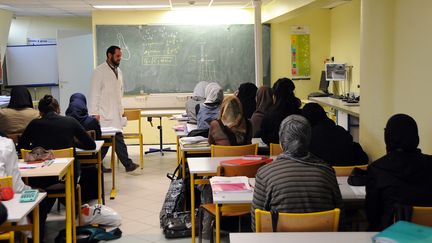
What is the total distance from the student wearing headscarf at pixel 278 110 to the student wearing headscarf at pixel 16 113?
2804 millimetres

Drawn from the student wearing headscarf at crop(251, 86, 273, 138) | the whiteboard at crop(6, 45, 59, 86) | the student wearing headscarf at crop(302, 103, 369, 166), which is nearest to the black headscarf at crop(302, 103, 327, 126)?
the student wearing headscarf at crop(302, 103, 369, 166)

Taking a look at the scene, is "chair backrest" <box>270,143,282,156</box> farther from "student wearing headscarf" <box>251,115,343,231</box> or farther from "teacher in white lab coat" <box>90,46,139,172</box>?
"teacher in white lab coat" <box>90,46,139,172</box>

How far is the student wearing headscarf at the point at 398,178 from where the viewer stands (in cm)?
283

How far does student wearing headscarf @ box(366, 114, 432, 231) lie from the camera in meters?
2.83

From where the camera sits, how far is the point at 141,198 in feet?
20.5

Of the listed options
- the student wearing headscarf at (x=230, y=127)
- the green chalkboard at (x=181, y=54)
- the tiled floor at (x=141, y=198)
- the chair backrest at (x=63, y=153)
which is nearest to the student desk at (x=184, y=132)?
the tiled floor at (x=141, y=198)

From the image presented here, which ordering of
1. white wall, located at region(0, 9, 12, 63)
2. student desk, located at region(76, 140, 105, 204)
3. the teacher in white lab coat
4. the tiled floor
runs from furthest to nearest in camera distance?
1. white wall, located at region(0, 9, 12, 63)
2. the teacher in white lab coat
3. student desk, located at region(76, 140, 105, 204)
4. the tiled floor

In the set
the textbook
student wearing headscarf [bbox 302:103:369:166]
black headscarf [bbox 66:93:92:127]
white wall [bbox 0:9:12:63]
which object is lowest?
the textbook

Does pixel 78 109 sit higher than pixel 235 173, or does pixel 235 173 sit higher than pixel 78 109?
pixel 78 109

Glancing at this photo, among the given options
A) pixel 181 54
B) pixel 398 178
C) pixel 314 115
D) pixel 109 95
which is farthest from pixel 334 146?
pixel 181 54

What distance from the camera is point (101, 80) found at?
7.29 meters

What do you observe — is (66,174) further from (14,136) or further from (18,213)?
(14,136)

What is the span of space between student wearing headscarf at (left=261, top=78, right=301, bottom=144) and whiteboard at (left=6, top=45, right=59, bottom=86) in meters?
6.91

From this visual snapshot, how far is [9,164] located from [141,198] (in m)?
2.84
